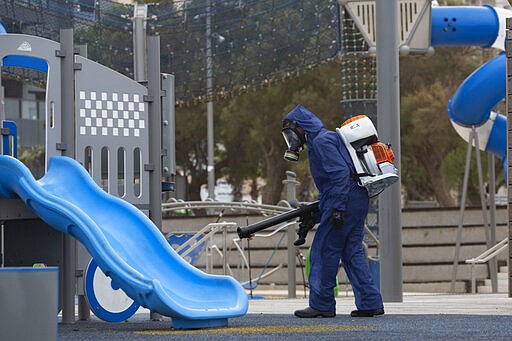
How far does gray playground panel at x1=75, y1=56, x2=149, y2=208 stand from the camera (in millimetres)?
11258

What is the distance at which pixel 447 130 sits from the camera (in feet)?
128

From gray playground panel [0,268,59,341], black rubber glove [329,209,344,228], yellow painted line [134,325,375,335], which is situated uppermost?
black rubber glove [329,209,344,228]

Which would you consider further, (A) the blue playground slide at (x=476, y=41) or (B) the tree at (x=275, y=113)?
(B) the tree at (x=275, y=113)

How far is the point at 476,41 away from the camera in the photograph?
19.7 meters

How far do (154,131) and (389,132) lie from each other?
377 centimetres

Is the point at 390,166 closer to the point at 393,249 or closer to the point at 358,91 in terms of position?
the point at 393,249

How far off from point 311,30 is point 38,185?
35.3ft

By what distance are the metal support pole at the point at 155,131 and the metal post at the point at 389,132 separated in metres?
3.63

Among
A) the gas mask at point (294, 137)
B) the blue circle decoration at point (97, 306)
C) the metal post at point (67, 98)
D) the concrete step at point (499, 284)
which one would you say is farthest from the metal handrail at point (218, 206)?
the gas mask at point (294, 137)

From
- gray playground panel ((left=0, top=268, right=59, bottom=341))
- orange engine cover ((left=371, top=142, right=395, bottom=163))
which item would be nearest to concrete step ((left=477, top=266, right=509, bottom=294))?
orange engine cover ((left=371, top=142, right=395, bottom=163))

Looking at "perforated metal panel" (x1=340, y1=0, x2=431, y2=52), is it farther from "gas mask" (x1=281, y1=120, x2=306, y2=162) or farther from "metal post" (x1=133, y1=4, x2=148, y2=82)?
"gas mask" (x1=281, y1=120, x2=306, y2=162)

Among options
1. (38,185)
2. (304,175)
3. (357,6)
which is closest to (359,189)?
(38,185)

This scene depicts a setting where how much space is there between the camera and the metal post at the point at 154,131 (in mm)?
11602

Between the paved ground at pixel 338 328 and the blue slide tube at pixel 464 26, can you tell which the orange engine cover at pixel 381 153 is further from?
the blue slide tube at pixel 464 26
